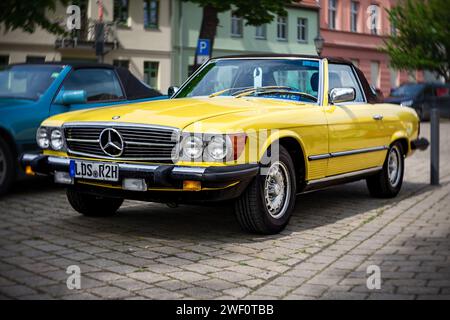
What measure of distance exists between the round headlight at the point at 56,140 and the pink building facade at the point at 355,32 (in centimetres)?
3603

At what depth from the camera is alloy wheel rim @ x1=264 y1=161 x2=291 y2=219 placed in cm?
612

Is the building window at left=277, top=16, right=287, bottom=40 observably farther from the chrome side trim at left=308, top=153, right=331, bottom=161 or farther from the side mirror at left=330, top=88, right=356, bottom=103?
the chrome side trim at left=308, top=153, right=331, bottom=161

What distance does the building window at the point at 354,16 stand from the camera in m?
43.6

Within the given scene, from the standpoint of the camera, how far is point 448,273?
486cm

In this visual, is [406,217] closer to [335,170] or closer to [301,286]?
[335,170]

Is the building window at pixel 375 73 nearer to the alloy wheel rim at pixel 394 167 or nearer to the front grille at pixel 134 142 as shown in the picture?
the alloy wheel rim at pixel 394 167

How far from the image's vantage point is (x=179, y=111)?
6.06 meters

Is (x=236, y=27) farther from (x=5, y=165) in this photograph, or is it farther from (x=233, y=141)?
(x=233, y=141)

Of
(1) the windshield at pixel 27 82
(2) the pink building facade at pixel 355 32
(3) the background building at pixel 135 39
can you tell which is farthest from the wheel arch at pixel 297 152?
(2) the pink building facade at pixel 355 32

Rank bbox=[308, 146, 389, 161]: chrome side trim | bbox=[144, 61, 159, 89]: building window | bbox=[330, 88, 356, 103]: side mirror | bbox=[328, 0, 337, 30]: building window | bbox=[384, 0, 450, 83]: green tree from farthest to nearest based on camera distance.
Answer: bbox=[328, 0, 337, 30]: building window
bbox=[144, 61, 159, 89]: building window
bbox=[384, 0, 450, 83]: green tree
bbox=[330, 88, 356, 103]: side mirror
bbox=[308, 146, 389, 161]: chrome side trim

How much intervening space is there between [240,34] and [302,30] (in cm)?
540

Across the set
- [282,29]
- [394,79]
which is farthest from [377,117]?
[394,79]

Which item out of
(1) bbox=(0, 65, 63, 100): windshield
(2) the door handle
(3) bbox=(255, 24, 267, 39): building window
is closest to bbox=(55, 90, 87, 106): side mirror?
(1) bbox=(0, 65, 63, 100): windshield
